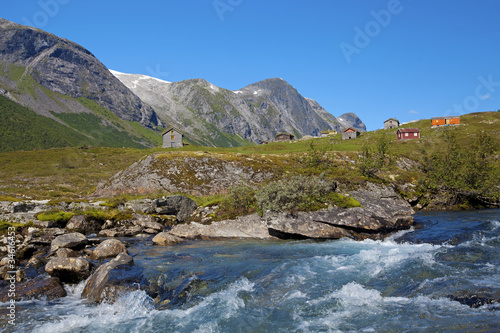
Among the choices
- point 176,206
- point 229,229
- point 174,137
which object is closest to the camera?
point 229,229

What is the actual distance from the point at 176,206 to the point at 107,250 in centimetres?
1361

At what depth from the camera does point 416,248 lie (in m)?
17.7

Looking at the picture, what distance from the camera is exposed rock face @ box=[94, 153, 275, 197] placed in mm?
38969

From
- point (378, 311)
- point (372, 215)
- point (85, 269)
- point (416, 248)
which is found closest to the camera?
point (378, 311)

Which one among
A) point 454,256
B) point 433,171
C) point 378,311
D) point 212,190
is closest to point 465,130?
point 433,171

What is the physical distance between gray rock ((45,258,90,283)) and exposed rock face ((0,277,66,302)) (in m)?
0.65

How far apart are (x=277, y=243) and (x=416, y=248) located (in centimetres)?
859

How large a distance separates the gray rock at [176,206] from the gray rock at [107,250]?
11820 millimetres

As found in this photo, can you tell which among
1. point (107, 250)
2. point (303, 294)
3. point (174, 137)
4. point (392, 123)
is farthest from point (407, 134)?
point (107, 250)

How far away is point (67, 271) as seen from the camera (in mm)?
14312

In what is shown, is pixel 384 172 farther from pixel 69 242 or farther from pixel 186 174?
pixel 69 242

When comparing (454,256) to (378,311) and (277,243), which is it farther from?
(277,243)

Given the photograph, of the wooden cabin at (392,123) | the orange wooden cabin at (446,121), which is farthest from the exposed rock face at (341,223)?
the wooden cabin at (392,123)

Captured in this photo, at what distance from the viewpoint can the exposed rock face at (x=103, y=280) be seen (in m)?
12.2
